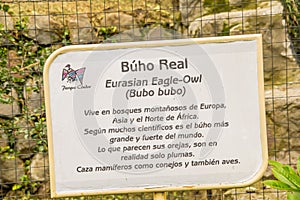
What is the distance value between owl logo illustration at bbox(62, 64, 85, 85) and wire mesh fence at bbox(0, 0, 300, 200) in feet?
4.24

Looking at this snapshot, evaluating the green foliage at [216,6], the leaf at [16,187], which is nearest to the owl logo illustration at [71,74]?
the green foliage at [216,6]

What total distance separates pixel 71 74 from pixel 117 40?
170cm

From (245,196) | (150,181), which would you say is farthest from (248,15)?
(150,181)

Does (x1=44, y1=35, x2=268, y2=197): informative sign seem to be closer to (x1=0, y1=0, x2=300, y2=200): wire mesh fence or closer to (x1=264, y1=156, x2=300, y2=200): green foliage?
(x1=264, y1=156, x2=300, y2=200): green foliage

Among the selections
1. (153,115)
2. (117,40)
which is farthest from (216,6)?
(153,115)

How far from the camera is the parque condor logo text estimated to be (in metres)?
2.63

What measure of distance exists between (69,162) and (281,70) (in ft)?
6.51

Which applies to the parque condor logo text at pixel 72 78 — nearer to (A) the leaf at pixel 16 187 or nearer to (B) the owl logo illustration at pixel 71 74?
(B) the owl logo illustration at pixel 71 74

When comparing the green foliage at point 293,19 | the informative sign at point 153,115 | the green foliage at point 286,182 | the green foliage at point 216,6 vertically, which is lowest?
the green foliage at point 286,182

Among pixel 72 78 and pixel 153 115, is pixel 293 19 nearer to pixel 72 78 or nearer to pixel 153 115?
pixel 153 115

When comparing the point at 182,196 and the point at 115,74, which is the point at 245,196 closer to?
the point at 182,196

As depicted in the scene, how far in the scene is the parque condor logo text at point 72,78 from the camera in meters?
2.63

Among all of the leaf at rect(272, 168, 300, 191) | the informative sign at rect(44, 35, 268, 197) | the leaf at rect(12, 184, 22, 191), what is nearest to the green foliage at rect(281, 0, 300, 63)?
the informative sign at rect(44, 35, 268, 197)

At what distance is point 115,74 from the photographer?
8.66 feet
